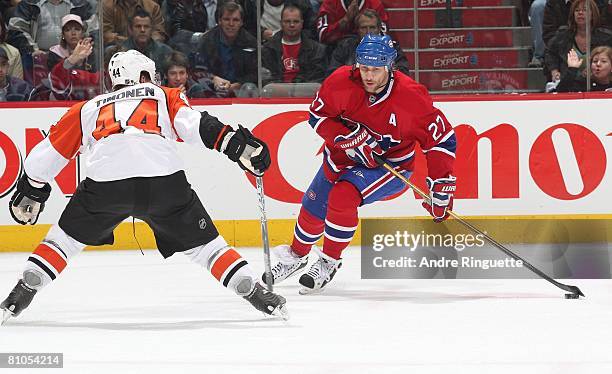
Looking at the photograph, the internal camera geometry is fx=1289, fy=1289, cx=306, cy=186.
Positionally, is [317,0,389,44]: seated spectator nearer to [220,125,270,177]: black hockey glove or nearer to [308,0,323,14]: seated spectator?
[308,0,323,14]: seated spectator

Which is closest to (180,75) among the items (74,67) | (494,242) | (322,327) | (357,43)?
(74,67)

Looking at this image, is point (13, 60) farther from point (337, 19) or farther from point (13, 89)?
point (337, 19)

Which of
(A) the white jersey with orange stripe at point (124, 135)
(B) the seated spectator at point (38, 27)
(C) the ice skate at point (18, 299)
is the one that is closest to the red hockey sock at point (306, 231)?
(A) the white jersey with orange stripe at point (124, 135)

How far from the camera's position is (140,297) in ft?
18.3

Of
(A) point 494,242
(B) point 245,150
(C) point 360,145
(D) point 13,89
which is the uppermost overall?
(B) point 245,150

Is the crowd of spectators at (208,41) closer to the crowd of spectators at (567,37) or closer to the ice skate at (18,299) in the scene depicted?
the crowd of spectators at (567,37)

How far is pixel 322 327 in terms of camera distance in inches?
183

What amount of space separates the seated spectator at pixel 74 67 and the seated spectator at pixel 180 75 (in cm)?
42

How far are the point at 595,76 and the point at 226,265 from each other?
12.0ft

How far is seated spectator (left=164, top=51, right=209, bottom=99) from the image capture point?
300 inches

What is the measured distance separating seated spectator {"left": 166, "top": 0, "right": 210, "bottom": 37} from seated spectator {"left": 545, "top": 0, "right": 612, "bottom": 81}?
6.81ft

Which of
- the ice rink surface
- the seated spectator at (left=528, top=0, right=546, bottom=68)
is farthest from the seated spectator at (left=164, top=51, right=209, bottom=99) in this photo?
the seated spectator at (left=528, top=0, right=546, bottom=68)

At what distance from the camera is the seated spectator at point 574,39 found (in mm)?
7562

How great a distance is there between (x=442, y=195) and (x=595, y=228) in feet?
2.76
